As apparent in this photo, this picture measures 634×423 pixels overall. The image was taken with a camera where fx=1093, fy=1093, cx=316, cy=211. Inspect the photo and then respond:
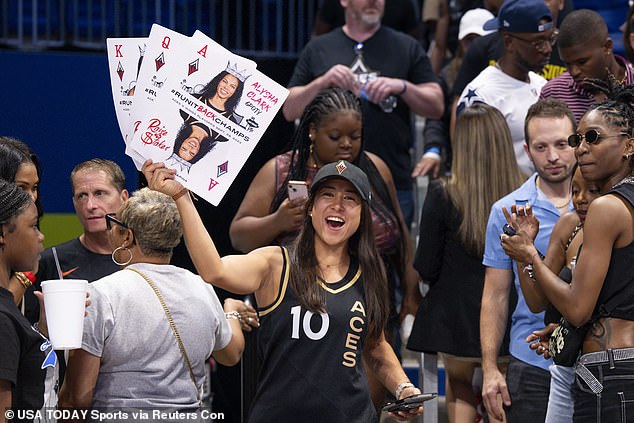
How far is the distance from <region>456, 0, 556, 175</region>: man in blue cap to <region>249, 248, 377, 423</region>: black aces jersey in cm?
207

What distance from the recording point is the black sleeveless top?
386cm

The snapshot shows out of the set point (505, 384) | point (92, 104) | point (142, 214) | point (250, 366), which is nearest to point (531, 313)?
point (505, 384)

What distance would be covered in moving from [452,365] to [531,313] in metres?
0.79

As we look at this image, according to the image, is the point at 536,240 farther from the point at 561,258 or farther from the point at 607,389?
the point at 607,389

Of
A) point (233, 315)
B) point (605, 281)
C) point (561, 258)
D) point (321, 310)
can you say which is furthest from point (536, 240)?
point (233, 315)

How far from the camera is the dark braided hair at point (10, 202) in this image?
11.9ft

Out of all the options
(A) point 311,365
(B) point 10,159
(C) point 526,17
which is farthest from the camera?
(C) point 526,17

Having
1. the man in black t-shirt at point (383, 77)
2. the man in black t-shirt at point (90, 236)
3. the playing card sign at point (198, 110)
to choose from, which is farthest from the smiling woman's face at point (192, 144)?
the man in black t-shirt at point (383, 77)

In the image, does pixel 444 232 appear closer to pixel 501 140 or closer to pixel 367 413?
pixel 501 140

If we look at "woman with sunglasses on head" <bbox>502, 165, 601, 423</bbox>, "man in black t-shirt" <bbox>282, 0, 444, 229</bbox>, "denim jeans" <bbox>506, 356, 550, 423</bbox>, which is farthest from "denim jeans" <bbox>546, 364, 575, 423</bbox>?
"man in black t-shirt" <bbox>282, 0, 444, 229</bbox>

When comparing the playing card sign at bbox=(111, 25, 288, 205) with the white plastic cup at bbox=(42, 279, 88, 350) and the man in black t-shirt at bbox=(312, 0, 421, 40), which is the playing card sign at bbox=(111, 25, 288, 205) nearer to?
the white plastic cup at bbox=(42, 279, 88, 350)

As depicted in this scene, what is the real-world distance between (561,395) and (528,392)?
→ 18.5 inches

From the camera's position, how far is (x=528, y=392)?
4730mm

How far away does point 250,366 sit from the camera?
5289mm
